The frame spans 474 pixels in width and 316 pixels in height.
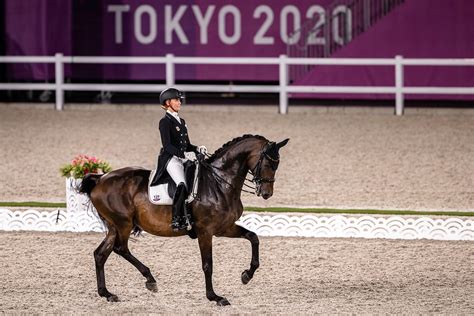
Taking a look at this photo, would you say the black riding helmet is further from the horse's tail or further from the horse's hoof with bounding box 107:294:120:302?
the horse's hoof with bounding box 107:294:120:302

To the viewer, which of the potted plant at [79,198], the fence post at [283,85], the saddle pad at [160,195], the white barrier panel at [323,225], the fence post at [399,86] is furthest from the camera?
the fence post at [283,85]

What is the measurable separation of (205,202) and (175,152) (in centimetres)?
50

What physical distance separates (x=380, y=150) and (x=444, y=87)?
4.51 m

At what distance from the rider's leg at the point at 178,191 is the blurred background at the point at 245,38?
1286 cm

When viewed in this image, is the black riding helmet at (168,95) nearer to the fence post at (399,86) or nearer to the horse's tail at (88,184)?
the horse's tail at (88,184)

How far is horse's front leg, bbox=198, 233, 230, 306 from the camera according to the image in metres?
10.2

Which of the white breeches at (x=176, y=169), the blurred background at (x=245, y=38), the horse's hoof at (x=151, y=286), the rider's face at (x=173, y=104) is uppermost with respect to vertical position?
the blurred background at (x=245, y=38)

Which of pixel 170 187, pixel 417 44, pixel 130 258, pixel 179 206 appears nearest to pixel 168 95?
pixel 170 187

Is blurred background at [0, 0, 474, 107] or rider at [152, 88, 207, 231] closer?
rider at [152, 88, 207, 231]

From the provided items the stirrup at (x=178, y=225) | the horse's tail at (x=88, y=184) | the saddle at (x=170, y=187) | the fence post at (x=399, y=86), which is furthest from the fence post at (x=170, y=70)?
the stirrup at (x=178, y=225)

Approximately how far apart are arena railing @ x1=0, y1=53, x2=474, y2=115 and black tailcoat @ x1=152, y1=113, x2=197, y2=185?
11499 millimetres

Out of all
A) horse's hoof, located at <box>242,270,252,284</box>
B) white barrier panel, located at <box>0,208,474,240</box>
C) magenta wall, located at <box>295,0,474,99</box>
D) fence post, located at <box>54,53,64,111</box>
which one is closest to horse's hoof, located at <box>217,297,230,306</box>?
horse's hoof, located at <box>242,270,252,284</box>

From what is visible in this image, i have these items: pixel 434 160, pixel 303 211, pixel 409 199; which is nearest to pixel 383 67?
pixel 434 160

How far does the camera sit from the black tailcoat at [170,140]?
1031 centimetres
